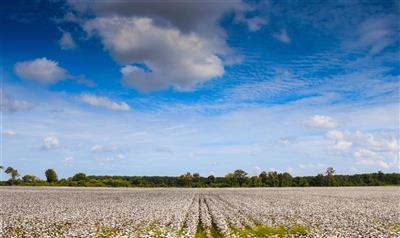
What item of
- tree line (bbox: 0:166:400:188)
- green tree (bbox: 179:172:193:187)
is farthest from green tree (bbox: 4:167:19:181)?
green tree (bbox: 179:172:193:187)

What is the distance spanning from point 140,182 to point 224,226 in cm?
15275

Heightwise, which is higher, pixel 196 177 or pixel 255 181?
pixel 196 177

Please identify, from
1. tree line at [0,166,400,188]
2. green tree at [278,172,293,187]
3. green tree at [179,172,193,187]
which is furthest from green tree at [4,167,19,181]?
green tree at [278,172,293,187]

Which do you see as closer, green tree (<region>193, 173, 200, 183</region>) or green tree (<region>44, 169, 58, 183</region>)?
green tree (<region>44, 169, 58, 183</region>)

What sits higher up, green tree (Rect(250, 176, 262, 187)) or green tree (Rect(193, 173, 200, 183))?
green tree (Rect(193, 173, 200, 183))

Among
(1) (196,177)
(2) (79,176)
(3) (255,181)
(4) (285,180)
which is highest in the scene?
(1) (196,177)

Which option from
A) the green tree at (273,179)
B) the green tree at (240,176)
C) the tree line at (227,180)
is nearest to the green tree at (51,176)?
the tree line at (227,180)

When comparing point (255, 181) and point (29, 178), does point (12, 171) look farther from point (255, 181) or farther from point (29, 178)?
point (255, 181)

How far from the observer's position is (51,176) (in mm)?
175625

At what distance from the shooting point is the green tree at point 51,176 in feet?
573

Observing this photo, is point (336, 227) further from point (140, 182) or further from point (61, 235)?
point (140, 182)

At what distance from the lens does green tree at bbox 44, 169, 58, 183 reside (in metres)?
175

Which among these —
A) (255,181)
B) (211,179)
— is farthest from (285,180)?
(211,179)

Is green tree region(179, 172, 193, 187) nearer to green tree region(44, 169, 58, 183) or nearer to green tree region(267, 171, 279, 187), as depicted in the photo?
green tree region(267, 171, 279, 187)
